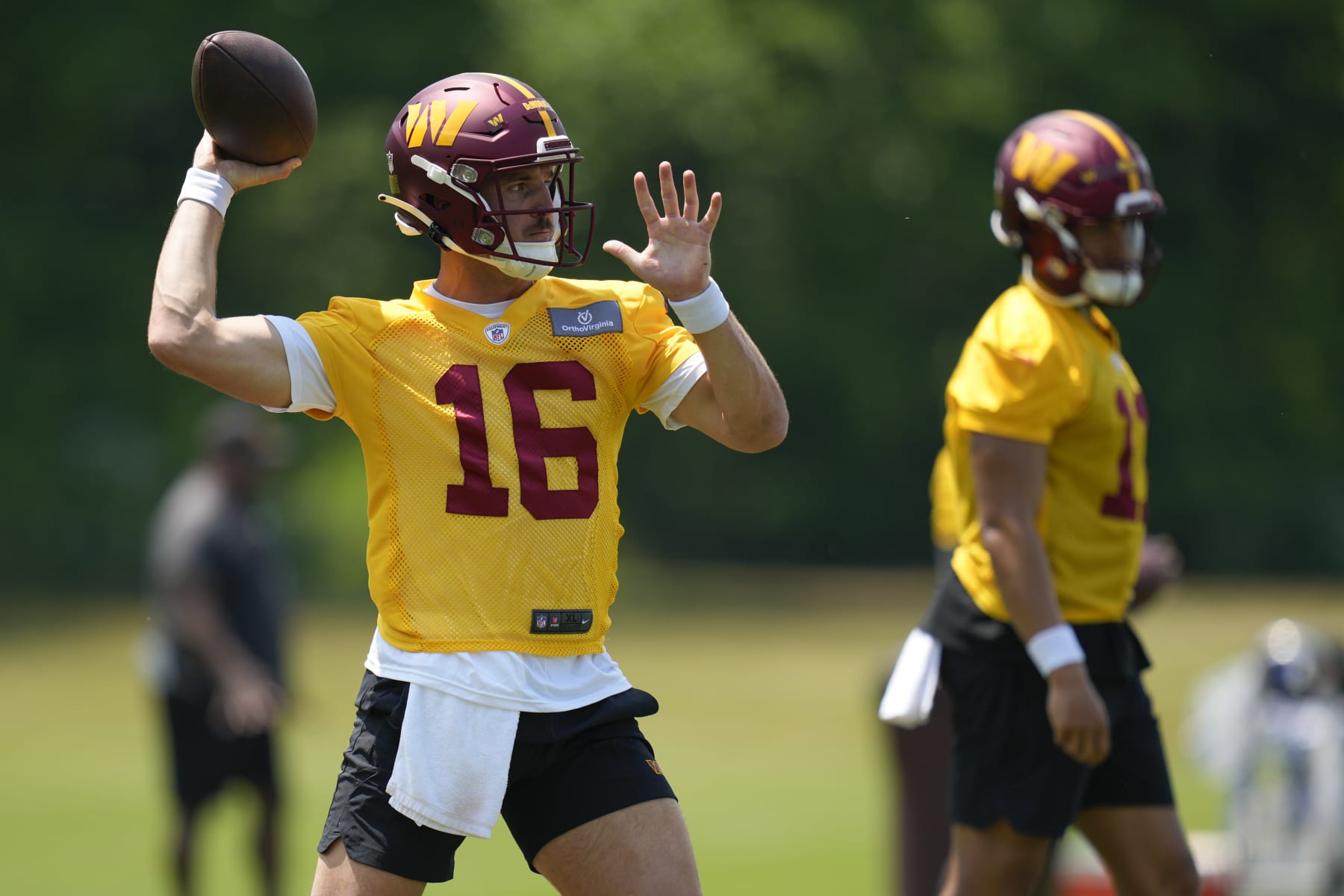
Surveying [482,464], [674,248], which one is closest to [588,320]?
[674,248]

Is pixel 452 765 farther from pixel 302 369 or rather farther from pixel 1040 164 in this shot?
pixel 1040 164

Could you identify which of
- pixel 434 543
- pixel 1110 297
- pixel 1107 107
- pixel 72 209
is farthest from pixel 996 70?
pixel 434 543

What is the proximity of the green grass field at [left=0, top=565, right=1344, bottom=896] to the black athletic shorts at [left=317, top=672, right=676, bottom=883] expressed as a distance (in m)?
3.20

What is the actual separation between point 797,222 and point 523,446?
A: 22241 mm

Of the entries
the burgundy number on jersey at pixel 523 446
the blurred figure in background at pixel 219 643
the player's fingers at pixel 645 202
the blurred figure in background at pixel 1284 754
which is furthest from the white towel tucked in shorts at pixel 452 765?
the blurred figure in background at pixel 1284 754

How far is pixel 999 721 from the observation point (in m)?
4.66

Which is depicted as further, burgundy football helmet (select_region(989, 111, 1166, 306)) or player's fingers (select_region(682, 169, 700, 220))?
burgundy football helmet (select_region(989, 111, 1166, 306))

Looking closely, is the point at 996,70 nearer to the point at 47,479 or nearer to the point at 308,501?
the point at 308,501

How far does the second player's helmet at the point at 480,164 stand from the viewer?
3729 mm

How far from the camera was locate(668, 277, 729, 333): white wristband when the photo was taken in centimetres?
363

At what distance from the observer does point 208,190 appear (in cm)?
362

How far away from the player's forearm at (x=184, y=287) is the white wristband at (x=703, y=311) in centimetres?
91

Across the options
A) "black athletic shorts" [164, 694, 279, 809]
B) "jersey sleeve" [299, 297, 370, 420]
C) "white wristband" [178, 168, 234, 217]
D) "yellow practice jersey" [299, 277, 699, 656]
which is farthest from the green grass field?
"white wristband" [178, 168, 234, 217]

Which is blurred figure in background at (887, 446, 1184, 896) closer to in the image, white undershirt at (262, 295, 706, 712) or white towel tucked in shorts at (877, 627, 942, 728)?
white towel tucked in shorts at (877, 627, 942, 728)
